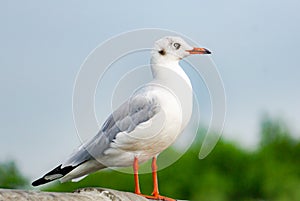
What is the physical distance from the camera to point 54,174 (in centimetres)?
535

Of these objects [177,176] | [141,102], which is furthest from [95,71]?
[177,176]

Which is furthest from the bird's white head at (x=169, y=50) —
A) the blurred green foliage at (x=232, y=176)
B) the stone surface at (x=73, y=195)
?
the blurred green foliage at (x=232, y=176)

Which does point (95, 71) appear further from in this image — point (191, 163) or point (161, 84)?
point (191, 163)

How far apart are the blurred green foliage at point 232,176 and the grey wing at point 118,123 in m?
17.5

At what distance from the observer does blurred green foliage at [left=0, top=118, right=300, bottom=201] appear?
2362 cm

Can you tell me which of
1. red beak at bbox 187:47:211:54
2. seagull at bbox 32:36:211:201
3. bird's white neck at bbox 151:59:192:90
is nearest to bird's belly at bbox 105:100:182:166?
seagull at bbox 32:36:211:201

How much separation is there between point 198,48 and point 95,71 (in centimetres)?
72

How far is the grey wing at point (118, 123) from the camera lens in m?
5.13

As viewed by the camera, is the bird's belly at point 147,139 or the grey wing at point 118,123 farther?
the grey wing at point 118,123

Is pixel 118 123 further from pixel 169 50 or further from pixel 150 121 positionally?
pixel 169 50

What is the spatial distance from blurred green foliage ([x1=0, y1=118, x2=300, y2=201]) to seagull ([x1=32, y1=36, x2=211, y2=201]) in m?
17.5

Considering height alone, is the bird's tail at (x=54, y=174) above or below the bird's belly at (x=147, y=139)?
below

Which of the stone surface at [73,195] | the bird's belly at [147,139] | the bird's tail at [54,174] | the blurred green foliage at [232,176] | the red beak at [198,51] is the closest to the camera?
the stone surface at [73,195]

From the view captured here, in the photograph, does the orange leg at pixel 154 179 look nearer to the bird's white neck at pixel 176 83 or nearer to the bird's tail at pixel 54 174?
the bird's white neck at pixel 176 83
